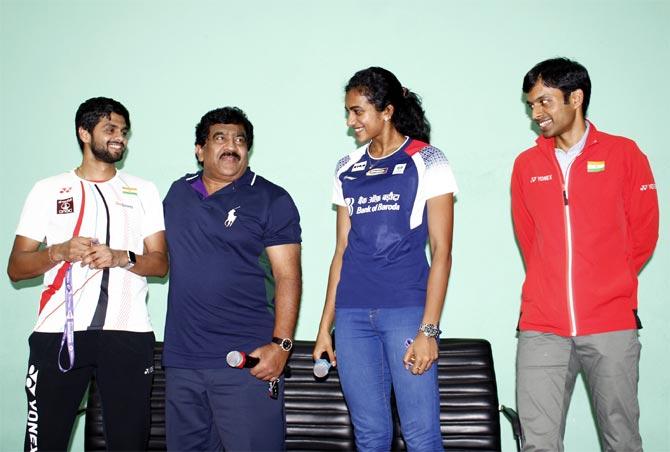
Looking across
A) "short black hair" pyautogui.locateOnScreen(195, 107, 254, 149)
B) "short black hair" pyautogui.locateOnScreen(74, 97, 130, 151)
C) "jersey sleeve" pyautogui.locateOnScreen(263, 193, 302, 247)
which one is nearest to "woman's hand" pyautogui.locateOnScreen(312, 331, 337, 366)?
"jersey sleeve" pyautogui.locateOnScreen(263, 193, 302, 247)

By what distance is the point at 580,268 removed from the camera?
8.28ft

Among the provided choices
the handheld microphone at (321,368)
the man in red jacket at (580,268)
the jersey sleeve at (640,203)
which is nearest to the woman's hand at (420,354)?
the handheld microphone at (321,368)

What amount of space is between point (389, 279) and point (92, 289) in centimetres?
113

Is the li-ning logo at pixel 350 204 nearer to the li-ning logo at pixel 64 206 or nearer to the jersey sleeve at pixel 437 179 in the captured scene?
the jersey sleeve at pixel 437 179

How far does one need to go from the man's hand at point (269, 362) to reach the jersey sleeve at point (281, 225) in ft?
1.33

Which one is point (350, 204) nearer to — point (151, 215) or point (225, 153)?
point (225, 153)

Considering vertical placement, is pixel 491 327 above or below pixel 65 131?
below

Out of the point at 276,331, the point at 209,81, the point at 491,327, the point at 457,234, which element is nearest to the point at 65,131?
the point at 209,81

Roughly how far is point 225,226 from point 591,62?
6.48 ft

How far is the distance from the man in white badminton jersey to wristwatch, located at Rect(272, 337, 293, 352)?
1.64 feet

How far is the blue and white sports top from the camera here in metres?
2.48

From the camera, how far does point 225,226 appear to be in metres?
2.68

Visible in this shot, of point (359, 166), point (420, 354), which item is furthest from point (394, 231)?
point (420, 354)

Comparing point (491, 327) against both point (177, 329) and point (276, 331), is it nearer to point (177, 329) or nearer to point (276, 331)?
point (276, 331)
